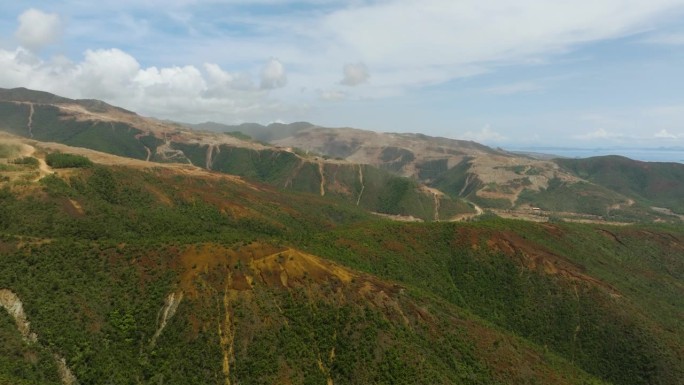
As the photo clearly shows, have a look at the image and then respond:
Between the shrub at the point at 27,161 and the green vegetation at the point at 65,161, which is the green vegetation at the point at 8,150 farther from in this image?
the shrub at the point at 27,161

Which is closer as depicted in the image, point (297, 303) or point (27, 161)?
point (297, 303)

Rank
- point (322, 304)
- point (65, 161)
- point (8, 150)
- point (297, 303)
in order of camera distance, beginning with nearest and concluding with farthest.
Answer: point (297, 303) < point (322, 304) < point (65, 161) < point (8, 150)

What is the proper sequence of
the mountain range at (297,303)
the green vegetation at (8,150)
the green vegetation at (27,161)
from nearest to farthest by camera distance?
the mountain range at (297,303) → the green vegetation at (27,161) → the green vegetation at (8,150)

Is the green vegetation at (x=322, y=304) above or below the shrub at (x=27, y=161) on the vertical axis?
below

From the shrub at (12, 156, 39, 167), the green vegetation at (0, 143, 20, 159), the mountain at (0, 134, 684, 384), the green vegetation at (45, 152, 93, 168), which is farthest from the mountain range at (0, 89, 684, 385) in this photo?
the green vegetation at (0, 143, 20, 159)

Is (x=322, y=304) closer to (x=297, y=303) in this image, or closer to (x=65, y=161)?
(x=297, y=303)

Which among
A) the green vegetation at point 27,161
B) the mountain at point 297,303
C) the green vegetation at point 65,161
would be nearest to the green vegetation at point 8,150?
the green vegetation at point 65,161

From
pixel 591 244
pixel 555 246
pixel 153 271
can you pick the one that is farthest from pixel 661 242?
pixel 153 271

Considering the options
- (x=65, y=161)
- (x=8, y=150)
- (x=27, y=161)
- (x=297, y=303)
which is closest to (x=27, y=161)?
(x=27, y=161)
